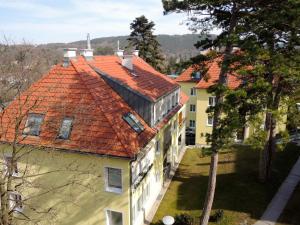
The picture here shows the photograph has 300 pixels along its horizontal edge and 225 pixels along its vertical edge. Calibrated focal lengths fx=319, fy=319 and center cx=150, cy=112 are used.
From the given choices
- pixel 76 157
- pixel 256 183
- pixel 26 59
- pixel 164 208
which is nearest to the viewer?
pixel 26 59

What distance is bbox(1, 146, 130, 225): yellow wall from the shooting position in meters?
18.5

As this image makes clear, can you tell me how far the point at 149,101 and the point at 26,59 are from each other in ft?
29.6

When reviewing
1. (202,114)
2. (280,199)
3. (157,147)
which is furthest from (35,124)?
(202,114)

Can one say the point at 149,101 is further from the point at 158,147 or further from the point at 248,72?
the point at 248,72

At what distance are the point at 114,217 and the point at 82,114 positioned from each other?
657 centimetres

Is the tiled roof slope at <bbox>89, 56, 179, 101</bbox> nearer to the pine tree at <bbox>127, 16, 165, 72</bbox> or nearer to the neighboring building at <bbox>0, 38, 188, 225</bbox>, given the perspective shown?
the neighboring building at <bbox>0, 38, 188, 225</bbox>

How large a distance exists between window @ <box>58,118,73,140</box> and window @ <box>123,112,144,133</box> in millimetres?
3356

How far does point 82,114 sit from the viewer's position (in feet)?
63.6

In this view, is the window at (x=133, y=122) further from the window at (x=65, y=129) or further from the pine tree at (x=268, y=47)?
the pine tree at (x=268, y=47)

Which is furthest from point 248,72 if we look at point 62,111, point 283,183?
Result: point 283,183

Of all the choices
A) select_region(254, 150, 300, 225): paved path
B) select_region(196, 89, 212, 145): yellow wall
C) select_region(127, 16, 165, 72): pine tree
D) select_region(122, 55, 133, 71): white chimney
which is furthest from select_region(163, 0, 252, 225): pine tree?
select_region(127, 16, 165, 72): pine tree

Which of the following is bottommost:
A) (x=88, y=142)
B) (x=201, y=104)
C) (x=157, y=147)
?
(x=157, y=147)

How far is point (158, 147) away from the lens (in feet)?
80.8

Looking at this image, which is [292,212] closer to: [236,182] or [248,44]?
[236,182]
